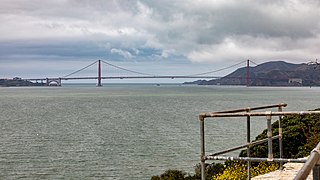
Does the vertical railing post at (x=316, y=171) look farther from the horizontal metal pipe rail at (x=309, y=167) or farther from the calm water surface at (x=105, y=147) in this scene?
the calm water surface at (x=105, y=147)

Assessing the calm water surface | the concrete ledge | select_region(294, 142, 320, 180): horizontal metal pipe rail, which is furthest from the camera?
the calm water surface

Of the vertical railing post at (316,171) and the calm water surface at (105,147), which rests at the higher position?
the vertical railing post at (316,171)

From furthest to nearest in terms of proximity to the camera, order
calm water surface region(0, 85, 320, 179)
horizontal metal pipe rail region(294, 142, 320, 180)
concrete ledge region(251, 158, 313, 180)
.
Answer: calm water surface region(0, 85, 320, 179)
concrete ledge region(251, 158, 313, 180)
horizontal metal pipe rail region(294, 142, 320, 180)

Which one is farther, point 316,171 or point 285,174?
point 285,174

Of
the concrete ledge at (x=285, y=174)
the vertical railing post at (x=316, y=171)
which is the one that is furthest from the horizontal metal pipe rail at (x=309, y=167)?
the concrete ledge at (x=285, y=174)

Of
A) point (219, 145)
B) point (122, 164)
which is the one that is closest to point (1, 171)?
point (122, 164)

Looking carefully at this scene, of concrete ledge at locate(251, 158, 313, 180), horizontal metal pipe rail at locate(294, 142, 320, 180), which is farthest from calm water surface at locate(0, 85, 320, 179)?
horizontal metal pipe rail at locate(294, 142, 320, 180)

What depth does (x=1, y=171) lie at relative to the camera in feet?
90.3

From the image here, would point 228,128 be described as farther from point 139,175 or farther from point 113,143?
point 139,175

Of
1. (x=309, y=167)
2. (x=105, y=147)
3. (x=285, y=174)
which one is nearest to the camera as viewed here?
(x=309, y=167)

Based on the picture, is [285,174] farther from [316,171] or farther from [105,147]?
[105,147]

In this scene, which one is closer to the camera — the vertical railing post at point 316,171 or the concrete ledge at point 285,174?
the vertical railing post at point 316,171

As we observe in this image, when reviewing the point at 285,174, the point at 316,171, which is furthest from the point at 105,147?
the point at 316,171

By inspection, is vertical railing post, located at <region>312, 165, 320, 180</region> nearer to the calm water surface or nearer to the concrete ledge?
the concrete ledge
